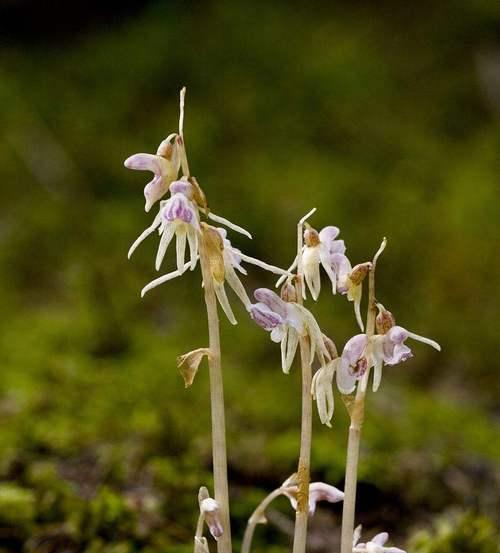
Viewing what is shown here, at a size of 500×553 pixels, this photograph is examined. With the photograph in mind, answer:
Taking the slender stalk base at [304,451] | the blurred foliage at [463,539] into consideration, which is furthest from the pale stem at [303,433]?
the blurred foliage at [463,539]

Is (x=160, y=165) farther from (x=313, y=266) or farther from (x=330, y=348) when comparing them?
(x=330, y=348)

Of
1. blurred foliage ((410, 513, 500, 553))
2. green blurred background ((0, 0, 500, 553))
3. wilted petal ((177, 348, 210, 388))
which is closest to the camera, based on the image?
wilted petal ((177, 348, 210, 388))

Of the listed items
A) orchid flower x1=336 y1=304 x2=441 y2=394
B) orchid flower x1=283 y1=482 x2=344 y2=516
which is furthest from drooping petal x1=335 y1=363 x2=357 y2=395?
orchid flower x1=283 y1=482 x2=344 y2=516

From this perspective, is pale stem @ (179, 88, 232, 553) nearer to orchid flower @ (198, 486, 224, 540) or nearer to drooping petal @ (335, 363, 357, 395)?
orchid flower @ (198, 486, 224, 540)

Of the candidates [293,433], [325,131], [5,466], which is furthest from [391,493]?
[325,131]

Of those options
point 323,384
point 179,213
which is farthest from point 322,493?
point 179,213

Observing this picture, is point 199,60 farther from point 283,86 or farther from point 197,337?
point 197,337
